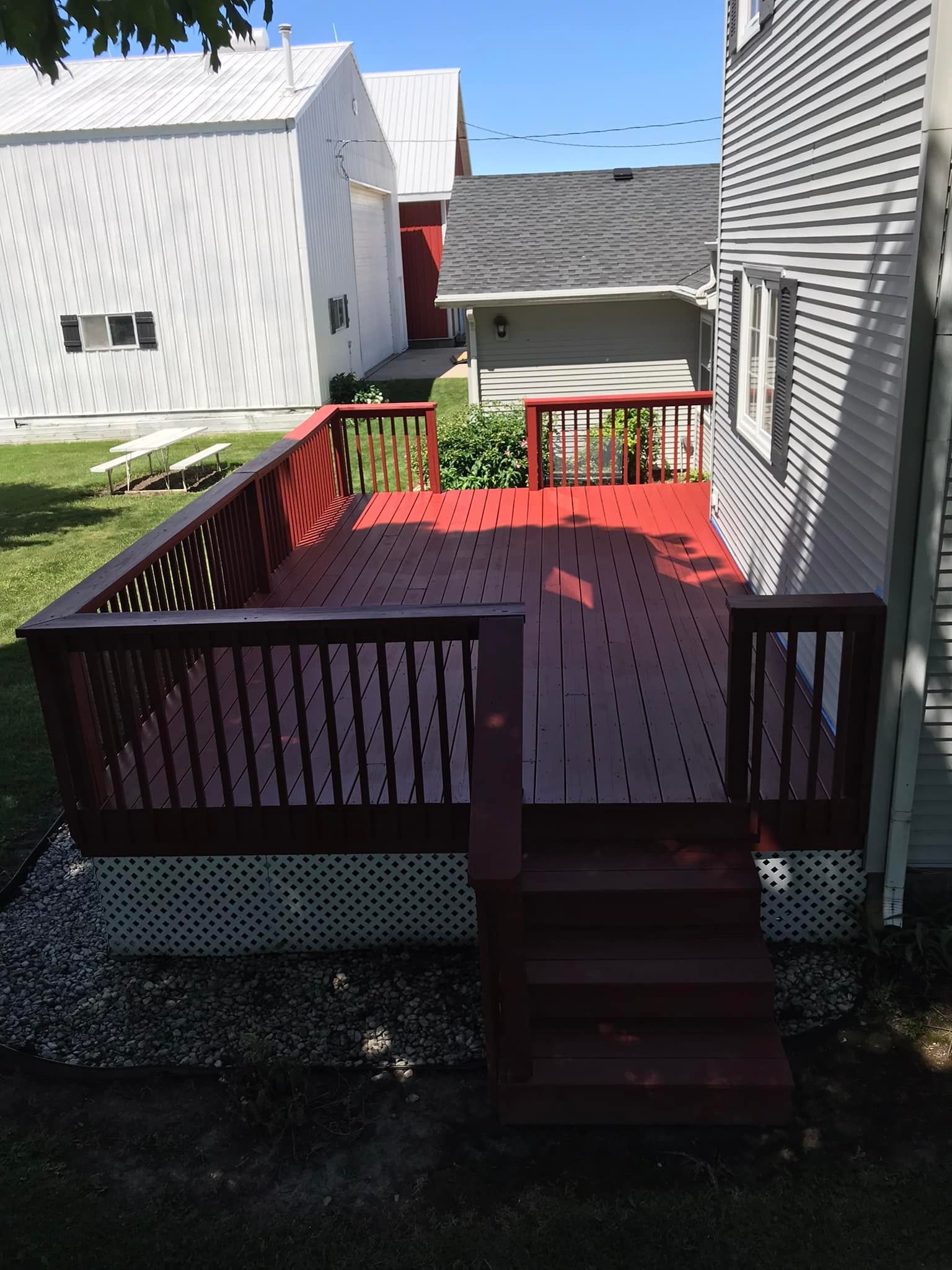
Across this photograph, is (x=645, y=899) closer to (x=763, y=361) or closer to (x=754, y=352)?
(x=763, y=361)

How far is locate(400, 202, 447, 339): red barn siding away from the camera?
28875 millimetres

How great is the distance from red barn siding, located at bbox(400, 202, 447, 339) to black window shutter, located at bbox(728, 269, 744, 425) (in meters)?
22.7

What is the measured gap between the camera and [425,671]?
5.45 meters

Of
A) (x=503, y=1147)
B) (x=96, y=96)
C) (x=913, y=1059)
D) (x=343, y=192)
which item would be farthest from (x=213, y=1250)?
(x=343, y=192)

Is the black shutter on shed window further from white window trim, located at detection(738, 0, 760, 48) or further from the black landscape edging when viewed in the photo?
the black landscape edging

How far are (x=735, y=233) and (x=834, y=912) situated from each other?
4.79m

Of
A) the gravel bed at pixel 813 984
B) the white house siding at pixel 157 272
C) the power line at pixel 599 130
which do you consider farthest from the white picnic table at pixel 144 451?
the power line at pixel 599 130

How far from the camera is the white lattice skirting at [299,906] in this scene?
411 cm

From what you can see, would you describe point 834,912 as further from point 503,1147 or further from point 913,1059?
point 503,1147

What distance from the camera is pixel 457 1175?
3139 mm

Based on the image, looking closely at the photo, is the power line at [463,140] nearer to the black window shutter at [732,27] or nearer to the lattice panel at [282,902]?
the black window shutter at [732,27]

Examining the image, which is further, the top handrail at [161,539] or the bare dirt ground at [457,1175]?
the top handrail at [161,539]

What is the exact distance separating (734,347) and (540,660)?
9.96 feet

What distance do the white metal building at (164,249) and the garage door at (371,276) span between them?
3791 mm
